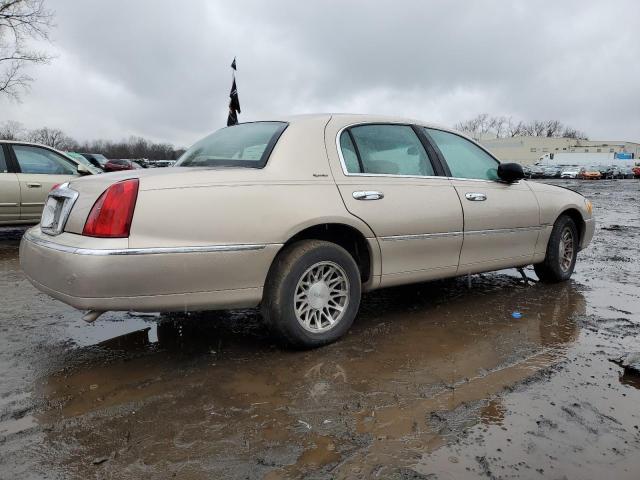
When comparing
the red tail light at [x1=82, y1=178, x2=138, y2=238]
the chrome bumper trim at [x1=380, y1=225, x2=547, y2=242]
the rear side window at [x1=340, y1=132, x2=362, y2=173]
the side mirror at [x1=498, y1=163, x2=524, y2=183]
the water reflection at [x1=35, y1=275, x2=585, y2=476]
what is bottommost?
the water reflection at [x1=35, y1=275, x2=585, y2=476]

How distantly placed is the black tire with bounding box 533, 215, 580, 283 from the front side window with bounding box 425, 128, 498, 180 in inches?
40.2

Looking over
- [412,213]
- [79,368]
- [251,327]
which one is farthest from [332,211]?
[79,368]

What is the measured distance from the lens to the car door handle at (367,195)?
333 centimetres

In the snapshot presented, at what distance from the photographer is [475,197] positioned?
4102 millimetres

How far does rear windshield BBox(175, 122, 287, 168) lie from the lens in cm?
322

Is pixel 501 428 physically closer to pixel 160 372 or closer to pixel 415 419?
pixel 415 419

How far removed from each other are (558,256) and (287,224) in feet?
10.9

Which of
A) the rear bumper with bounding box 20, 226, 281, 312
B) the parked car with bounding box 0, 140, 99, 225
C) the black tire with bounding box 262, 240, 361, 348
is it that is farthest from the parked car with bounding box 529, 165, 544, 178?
the rear bumper with bounding box 20, 226, 281, 312

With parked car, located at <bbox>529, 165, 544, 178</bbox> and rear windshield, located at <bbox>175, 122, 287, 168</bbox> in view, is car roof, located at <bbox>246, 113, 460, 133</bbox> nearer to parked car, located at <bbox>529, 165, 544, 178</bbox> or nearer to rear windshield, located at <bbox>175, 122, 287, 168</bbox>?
rear windshield, located at <bbox>175, 122, 287, 168</bbox>

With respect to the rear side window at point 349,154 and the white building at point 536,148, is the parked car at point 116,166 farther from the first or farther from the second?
the white building at point 536,148

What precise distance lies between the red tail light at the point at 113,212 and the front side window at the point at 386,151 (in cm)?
145

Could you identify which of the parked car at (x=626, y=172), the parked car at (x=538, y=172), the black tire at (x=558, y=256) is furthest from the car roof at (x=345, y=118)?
the parked car at (x=626, y=172)

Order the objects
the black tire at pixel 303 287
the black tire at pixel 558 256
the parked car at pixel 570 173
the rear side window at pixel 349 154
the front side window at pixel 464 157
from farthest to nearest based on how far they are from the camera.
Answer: the parked car at pixel 570 173 < the black tire at pixel 558 256 < the front side window at pixel 464 157 < the rear side window at pixel 349 154 < the black tire at pixel 303 287

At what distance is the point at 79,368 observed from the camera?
9.64 ft
